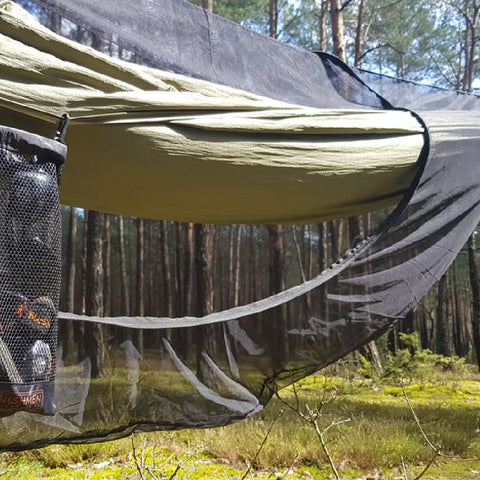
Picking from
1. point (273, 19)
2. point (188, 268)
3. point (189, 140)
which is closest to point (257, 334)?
point (189, 140)

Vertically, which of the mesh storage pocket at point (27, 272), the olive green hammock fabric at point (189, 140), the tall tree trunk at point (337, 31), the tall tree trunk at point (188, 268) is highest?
the tall tree trunk at point (337, 31)

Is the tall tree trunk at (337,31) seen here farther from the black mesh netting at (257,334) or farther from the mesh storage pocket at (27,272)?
the mesh storage pocket at (27,272)

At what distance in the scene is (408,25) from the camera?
472 inches

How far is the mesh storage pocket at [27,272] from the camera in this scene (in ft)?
2.92

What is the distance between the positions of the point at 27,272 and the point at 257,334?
1.72 ft

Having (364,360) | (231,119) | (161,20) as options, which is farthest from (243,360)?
(364,360)

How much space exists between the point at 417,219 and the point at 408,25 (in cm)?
1190

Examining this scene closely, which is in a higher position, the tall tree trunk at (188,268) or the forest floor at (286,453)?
the tall tree trunk at (188,268)

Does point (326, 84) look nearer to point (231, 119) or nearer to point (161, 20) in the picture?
point (161, 20)

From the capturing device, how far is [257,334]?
1.24 metres

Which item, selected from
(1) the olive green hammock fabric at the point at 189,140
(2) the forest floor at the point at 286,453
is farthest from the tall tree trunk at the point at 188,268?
(1) the olive green hammock fabric at the point at 189,140

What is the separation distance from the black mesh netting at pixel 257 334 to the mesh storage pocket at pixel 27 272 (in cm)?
3

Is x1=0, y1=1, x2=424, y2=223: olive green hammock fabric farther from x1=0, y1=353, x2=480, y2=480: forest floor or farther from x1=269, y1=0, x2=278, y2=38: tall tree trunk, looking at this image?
x1=269, y1=0, x2=278, y2=38: tall tree trunk

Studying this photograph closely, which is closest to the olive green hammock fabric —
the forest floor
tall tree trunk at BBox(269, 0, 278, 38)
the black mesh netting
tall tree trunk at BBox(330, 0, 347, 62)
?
the black mesh netting
